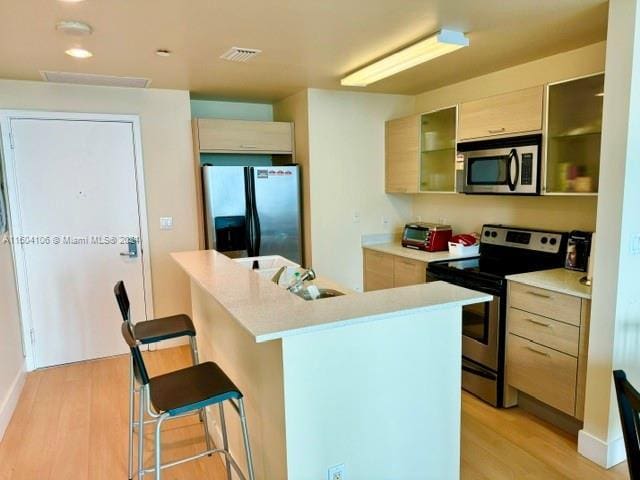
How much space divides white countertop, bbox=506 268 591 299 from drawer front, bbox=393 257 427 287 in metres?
0.86

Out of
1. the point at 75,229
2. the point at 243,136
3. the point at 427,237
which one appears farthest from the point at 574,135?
the point at 75,229

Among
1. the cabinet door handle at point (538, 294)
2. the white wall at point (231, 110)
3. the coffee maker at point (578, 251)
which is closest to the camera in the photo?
the cabinet door handle at point (538, 294)

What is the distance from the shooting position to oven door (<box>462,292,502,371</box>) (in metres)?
2.91

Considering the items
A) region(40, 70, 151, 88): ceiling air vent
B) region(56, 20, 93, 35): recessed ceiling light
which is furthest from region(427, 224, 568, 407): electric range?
region(40, 70, 151, 88): ceiling air vent

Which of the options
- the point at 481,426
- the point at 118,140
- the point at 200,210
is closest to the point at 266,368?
the point at 481,426

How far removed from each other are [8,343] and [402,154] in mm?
3546

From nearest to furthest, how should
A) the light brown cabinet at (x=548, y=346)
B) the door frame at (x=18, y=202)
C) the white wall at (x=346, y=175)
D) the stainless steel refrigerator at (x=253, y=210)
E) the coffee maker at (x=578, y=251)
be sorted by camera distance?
1. the light brown cabinet at (x=548, y=346)
2. the coffee maker at (x=578, y=251)
3. the door frame at (x=18, y=202)
4. the stainless steel refrigerator at (x=253, y=210)
5. the white wall at (x=346, y=175)

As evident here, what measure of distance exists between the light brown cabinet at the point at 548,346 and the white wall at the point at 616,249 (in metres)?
0.10

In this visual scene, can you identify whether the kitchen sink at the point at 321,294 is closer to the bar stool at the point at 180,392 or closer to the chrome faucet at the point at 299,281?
the chrome faucet at the point at 299,281

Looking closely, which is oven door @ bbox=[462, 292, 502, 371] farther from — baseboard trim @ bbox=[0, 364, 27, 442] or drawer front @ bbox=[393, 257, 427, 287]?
baseboard trim @ bbox=[0, 364, 27, 442]

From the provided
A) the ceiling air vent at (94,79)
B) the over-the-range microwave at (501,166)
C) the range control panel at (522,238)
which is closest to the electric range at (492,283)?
the range control panel at (522,238)

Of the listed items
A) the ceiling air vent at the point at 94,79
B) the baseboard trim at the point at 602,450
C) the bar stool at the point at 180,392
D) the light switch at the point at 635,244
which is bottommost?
the baseboard trim at the point at 602,450

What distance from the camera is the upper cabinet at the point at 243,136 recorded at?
4027 millimetres

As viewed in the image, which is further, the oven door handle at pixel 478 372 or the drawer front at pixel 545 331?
the oven door handle at pixel 478 372
